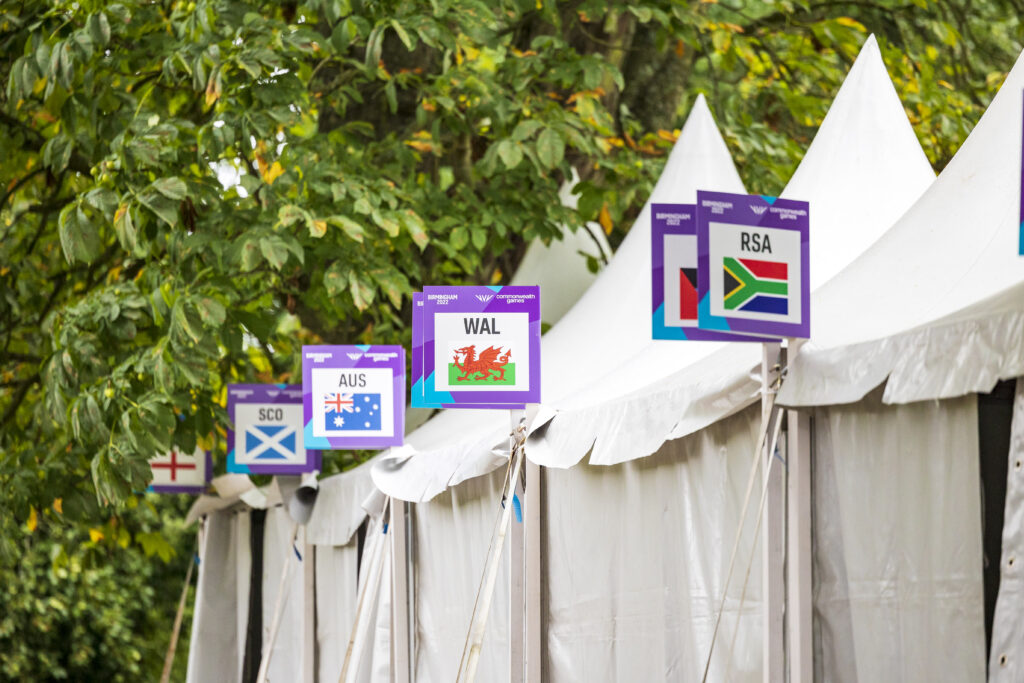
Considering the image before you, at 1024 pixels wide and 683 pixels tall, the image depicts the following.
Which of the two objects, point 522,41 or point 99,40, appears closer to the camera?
point 99,40

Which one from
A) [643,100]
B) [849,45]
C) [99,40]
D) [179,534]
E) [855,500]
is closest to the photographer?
[855,500]

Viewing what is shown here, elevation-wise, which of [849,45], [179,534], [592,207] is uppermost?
[849,45]

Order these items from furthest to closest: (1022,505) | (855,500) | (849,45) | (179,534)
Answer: (179,534) → (849,45) → (855,500) → (1022,505)

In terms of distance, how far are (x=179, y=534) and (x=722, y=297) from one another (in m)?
18.8

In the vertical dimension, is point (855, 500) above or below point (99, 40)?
below

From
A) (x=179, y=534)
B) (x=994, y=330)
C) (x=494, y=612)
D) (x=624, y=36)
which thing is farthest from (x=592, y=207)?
(x=179, y=534)

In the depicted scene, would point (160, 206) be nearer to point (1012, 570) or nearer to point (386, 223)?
point (386, 223)

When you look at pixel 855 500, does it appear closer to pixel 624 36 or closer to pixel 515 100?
pixel 515 100

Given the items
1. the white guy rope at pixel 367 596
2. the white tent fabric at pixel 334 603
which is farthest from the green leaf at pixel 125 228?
the white tent fabric at pixel 334 603

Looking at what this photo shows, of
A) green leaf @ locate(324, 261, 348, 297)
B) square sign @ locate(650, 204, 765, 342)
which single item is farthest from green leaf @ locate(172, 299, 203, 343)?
square sign @ locate(650, 204, 765, 342)

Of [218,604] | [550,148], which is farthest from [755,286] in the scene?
[218,604]

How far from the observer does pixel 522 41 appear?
11.4 m

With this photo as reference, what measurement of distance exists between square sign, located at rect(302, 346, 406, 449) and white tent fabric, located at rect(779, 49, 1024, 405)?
2.95 metres

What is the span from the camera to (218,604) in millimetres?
12562
